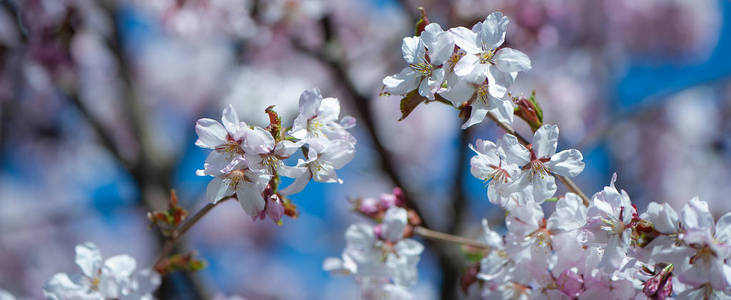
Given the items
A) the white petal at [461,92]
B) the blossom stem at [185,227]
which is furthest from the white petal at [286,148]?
the white petal at [461,92]

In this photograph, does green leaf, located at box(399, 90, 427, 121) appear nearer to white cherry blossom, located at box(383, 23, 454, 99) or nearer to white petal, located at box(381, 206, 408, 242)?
white cherry blossom, located at box(383, 23, 454, 99)

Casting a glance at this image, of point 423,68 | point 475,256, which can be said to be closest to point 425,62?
point 423,68

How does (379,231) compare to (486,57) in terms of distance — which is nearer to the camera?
(486,57)

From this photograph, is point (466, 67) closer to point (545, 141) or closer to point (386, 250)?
point (545, 141)

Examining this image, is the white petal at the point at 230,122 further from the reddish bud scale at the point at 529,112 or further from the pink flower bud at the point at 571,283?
the pink flower bud at the point at 571,283

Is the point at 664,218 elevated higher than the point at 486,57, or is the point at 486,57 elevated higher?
the point at 486,57

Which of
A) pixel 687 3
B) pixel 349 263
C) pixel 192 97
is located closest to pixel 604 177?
pixel 687 3

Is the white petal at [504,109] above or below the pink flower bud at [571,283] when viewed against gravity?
above

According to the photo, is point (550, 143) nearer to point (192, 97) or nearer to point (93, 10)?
point (93, 10)
